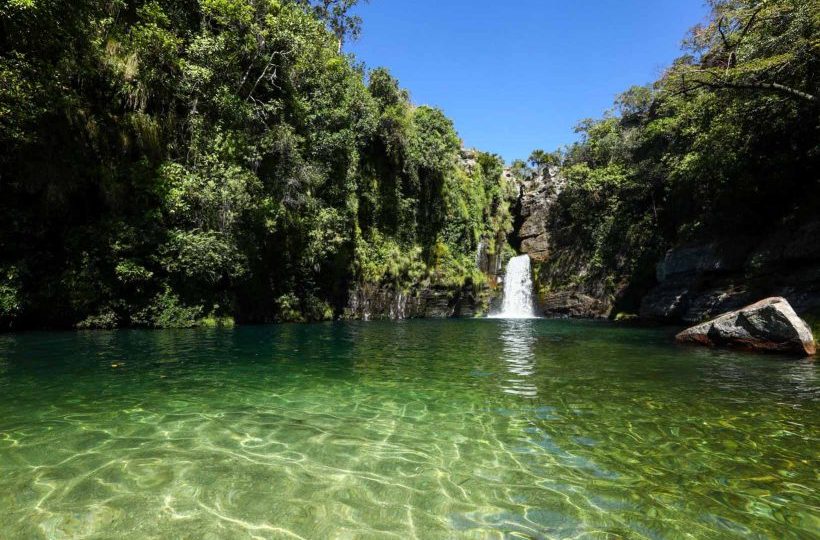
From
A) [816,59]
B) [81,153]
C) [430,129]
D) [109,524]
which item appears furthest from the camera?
[430,129]

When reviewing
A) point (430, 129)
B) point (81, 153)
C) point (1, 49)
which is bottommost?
point (81, 153)

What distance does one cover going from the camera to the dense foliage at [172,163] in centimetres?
1540

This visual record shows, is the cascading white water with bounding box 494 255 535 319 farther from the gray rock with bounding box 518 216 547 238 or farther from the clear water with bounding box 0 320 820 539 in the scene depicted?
the clear water with bounding box 0 320 820 539

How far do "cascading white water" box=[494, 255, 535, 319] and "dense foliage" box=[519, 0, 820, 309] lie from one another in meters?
1.83

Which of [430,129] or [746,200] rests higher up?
[430,129]

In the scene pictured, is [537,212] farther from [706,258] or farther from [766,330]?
[766,330]

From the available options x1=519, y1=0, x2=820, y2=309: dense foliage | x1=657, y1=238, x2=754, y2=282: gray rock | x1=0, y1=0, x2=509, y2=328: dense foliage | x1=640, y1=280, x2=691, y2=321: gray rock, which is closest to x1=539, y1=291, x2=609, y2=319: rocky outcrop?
x1=519, y1=0, x2=820, y2=309: dense foliage

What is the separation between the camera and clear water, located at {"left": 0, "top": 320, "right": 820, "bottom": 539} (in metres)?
3.11

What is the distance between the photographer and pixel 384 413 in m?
5.80

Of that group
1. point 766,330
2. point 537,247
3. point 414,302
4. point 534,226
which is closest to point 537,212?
point 534,226

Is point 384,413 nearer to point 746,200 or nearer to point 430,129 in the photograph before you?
point 746,200

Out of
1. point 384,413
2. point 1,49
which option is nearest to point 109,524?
point 384,413

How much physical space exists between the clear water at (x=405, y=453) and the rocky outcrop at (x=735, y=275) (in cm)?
860

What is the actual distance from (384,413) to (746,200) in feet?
68.4
